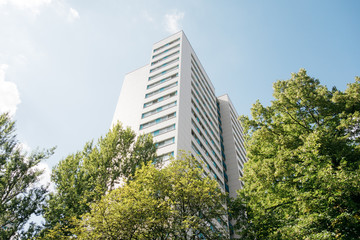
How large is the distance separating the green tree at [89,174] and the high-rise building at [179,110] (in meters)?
7.80

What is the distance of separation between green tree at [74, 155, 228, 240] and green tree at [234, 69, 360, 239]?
1856 millimetres

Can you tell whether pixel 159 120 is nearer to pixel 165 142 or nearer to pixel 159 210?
pixel 165 142

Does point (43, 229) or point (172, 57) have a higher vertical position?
point (172, 57)

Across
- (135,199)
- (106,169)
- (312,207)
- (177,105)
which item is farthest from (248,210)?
(177,105)

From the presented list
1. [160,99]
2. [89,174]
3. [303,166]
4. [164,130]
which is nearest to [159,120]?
[164,130]

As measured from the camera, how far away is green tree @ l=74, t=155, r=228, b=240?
34.9ft

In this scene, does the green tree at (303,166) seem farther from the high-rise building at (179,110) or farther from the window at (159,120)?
the window at (159,120)

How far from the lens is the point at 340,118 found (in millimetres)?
11484

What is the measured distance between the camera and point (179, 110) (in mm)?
31406

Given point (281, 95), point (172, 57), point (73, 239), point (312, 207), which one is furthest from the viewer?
point (172, 57)

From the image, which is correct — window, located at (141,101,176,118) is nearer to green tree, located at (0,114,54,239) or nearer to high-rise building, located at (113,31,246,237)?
high-rise building, located at (113,31,246,237)

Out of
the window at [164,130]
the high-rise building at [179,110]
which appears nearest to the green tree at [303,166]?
the high-rise building at [179,110]

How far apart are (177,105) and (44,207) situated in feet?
69.5

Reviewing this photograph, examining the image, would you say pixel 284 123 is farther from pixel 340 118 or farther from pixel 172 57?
pixel 172 57
